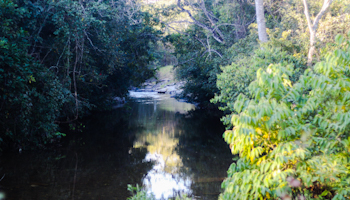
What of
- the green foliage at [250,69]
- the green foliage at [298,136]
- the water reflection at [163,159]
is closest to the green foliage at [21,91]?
the water reflection at [163,159]

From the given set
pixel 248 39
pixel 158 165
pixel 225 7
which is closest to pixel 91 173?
pixel 158 165

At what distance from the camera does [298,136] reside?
9.84ft

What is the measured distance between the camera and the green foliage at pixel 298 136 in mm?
2701

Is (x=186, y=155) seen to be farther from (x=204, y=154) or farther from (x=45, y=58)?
(x=45, y=58)

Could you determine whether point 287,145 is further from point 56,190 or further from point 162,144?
point 162,144

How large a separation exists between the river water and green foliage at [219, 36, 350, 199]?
3.56 meters

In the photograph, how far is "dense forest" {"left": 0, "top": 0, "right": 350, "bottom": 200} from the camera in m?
2.81

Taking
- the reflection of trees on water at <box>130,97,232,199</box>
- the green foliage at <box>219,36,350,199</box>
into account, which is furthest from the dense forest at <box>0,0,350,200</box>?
the reflection of trees on water at <box>130,97,232,199</box>

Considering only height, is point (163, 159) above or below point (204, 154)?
below

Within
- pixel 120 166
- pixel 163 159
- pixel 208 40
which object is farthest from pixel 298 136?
pixel 208 40

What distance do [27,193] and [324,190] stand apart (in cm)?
586

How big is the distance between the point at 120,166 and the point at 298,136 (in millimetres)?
6596

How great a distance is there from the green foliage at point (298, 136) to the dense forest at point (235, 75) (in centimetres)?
1

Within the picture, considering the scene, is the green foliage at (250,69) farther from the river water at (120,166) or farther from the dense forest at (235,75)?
the river water at (120,166)
